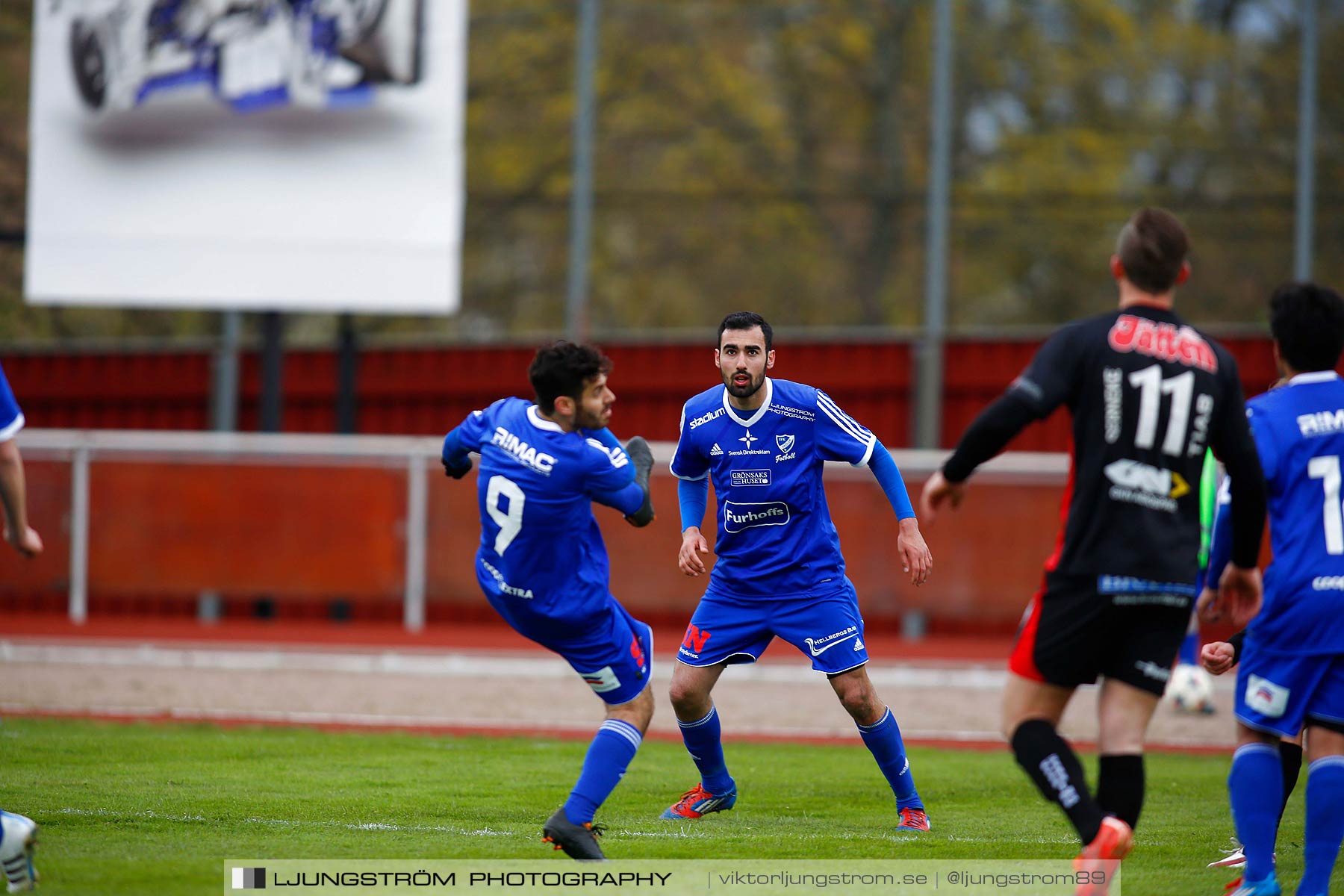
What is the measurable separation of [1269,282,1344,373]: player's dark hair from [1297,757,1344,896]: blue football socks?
1.30 meters

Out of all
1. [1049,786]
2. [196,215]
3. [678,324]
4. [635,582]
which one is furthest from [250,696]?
[678,324]

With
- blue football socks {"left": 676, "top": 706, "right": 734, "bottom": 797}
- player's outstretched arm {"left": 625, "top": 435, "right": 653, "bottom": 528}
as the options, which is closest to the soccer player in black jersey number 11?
player's outstretched arm {"left": 625, "top": 435, "right": 653, "bottom": 528}

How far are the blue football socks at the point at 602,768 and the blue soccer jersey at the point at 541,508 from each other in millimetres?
451

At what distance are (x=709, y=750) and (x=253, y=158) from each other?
11.4 m

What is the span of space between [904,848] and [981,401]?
12.4 m

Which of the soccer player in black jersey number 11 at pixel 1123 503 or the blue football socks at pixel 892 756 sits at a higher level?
the soccer player in black jersey number 11 at pixel 1123 503

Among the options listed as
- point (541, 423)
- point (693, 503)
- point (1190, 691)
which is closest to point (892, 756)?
point (693, 503)

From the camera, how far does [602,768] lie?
5.43 metres

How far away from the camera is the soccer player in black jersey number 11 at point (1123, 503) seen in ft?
14.3

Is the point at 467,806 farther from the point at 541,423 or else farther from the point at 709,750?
the point at 541,423

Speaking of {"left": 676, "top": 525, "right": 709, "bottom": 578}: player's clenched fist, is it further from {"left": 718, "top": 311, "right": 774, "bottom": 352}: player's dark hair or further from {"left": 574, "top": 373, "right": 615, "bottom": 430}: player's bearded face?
{"left": 718, "top": 311, "right": 774, "bottom": 352}: player's dark hair

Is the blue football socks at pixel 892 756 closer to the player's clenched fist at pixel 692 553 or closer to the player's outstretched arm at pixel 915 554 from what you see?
the player's outstretched arm at pixel 915 554

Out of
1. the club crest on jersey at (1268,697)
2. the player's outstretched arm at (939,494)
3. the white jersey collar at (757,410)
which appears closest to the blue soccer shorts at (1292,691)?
the club crest on jersey at (1268,697)

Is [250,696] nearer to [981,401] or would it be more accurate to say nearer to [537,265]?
[981,401]
